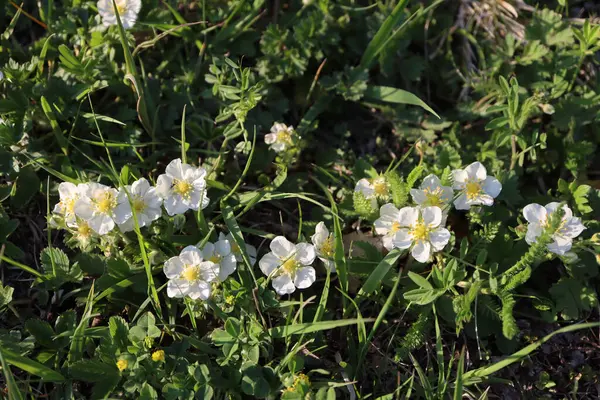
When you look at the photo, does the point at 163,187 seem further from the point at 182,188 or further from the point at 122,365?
the point at 122,365

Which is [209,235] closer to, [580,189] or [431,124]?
[431,124]

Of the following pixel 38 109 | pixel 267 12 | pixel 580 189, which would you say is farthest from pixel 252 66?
pixel 580 189

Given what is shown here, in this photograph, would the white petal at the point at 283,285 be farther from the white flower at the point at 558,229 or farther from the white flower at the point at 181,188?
the white flower at the point at 558,229

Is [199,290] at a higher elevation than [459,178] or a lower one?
lower

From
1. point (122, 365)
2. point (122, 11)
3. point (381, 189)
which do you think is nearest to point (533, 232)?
point (381, 189)

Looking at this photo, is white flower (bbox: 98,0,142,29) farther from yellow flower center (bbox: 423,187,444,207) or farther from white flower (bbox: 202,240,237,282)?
yellow flower center (bbox: 423,187,444,207)

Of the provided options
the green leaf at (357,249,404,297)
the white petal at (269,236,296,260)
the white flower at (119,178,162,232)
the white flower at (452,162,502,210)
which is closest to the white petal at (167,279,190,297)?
the white flower at (119,178,162,232)
